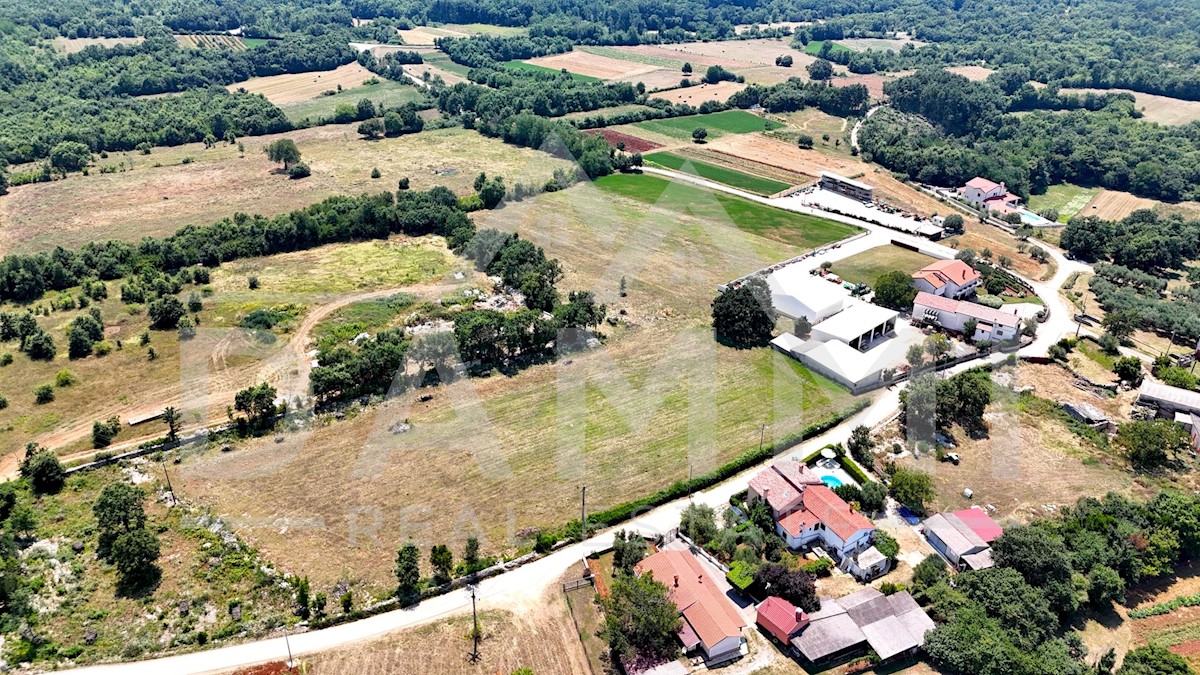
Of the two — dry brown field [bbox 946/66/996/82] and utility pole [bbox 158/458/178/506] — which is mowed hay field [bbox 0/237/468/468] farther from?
dry brown field [bbox 946/66/996/82]

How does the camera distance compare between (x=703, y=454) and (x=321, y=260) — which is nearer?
(x=703, y=454)

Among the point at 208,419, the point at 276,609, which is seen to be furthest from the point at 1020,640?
the point at 208,419

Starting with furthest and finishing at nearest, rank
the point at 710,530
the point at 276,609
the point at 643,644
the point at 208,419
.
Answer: the point at 208,419
the point at 710,530
the point at 276,609
the point at 643,644

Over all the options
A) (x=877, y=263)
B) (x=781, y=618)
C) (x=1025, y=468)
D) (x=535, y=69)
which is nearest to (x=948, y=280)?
(x=877, y=263)

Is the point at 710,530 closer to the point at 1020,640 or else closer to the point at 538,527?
the point at 538,527

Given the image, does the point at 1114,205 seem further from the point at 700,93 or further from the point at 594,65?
the point at 594,65

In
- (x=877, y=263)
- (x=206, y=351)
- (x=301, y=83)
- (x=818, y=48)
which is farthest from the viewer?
(x=818, y=48)

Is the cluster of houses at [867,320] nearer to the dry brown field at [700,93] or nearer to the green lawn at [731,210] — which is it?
the green lawn at [731,210]
